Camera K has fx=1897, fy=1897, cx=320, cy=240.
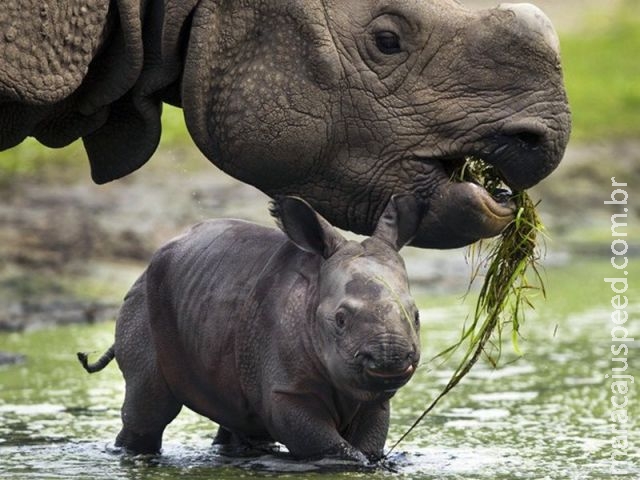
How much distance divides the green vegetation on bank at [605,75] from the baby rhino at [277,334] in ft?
36.1

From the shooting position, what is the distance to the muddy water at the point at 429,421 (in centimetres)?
652

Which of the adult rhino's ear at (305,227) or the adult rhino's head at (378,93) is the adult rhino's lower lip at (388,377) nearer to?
the adult rhino's head at (378,93)

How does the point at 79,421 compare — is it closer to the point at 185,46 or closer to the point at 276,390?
the point at 276,390

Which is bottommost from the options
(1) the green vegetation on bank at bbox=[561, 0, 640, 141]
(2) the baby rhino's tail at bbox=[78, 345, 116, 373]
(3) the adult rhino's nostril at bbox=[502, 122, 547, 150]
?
(2) the baby rhino's tail at bbox=[78, 345, 116, 373]

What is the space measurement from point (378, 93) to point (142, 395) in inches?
63.0

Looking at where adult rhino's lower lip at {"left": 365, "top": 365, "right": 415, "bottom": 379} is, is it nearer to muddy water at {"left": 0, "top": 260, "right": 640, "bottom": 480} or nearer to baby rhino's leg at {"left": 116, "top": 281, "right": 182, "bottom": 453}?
muddy water at {"left": 0, "top": 260, "right": 640, "bottom": 480}

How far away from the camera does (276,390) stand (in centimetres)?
645

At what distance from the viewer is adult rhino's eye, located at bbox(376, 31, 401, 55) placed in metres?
6.21

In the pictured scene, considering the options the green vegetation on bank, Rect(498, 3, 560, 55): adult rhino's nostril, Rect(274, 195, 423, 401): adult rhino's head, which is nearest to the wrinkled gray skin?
Rect(498, 3, 560, 55): adult rhino's nostril

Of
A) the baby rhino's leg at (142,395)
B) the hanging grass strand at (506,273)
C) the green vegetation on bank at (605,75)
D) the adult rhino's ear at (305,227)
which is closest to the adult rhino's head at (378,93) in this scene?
the adult rhino's ear at (305,227)

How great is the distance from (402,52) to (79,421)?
2.49 metres

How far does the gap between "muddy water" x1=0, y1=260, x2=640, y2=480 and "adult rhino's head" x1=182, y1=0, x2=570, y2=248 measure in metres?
0.93

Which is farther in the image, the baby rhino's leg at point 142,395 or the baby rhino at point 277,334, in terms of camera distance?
the baby rhino's leg at point 142,395

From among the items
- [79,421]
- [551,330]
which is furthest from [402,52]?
[551,330]
